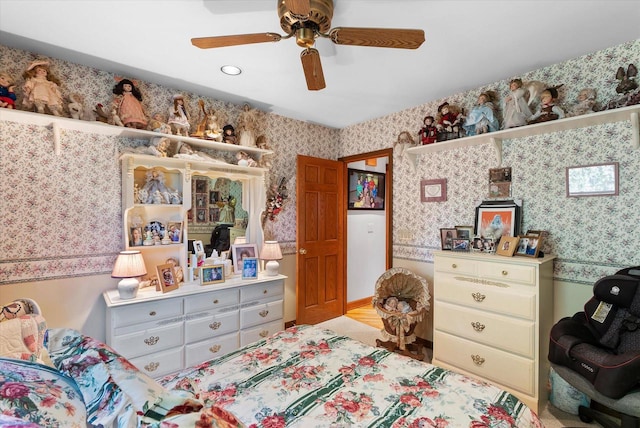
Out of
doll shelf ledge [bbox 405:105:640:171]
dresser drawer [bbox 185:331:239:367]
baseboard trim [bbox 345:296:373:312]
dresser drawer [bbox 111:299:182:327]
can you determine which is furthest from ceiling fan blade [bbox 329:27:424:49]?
baseboard trim [bbox 345:296:373:312]

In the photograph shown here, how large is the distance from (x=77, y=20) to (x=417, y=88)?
2.59 m

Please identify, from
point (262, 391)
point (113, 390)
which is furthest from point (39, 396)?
point (262, 391)

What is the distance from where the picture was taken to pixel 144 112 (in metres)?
2.63

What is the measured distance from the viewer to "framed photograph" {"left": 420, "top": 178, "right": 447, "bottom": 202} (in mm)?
3078

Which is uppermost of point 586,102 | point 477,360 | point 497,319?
point 586,102

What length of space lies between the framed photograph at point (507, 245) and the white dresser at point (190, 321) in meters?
2.02

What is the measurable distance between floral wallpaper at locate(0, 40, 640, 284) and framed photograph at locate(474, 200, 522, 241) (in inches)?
3.3

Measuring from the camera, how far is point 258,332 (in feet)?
9.57

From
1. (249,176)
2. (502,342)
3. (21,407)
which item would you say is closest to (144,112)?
(249,176)

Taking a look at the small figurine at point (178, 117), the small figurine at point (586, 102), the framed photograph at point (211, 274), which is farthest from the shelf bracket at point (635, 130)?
the small figurine at point (178, 117)

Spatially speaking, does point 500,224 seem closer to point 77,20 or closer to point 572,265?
point 572,265

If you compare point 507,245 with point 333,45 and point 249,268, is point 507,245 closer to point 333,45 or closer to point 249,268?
point 333,45

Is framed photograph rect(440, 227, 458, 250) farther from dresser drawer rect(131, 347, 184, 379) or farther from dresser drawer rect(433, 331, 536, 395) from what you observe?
dresser drawer rect(131, 347, 184, 379)

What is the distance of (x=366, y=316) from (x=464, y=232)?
6.34 ft
